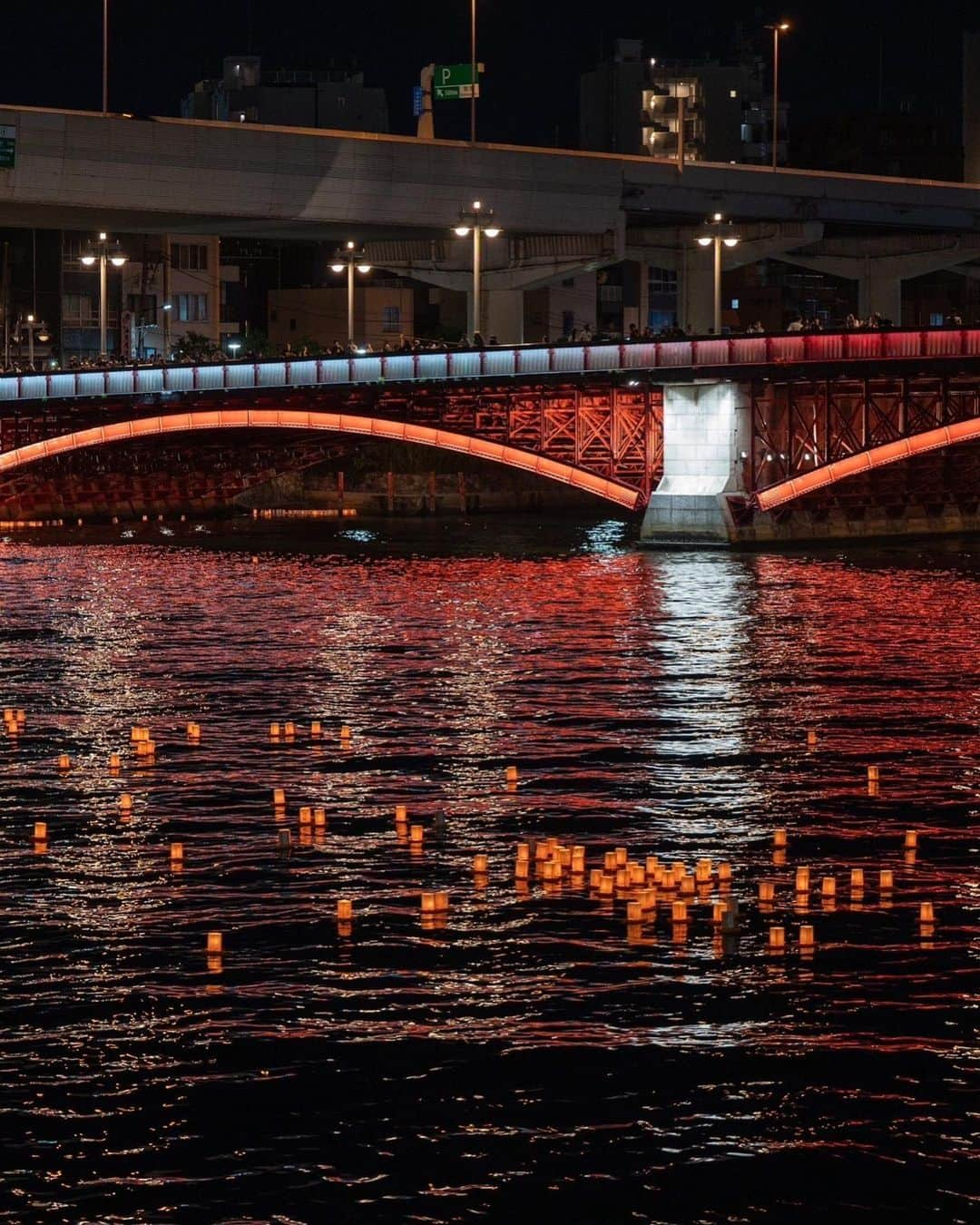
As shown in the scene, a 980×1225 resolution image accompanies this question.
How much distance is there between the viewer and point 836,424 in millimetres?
99750

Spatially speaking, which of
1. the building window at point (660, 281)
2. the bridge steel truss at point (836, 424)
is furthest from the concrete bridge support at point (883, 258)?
the bridge steel truss at point (836, 424)

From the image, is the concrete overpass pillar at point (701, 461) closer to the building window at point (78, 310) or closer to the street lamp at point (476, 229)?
the street lamp at point (476, 229)

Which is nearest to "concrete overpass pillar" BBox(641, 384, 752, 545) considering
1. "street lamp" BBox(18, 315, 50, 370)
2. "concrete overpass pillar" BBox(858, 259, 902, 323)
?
"concrete overpass pillar" BBox(858, 259, 902, 323)

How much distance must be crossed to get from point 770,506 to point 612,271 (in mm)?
91919

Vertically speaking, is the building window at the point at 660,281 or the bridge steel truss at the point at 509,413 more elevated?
the building window at the point at 660,281

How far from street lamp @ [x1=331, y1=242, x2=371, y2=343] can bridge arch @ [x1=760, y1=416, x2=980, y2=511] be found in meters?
22.9

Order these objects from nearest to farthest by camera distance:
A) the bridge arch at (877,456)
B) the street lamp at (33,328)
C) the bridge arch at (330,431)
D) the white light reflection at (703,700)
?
the white light reflection at (703,700) < the bridge arch at (877,456) < the bridge arch at (330,431) < the street lamp at (33,328)

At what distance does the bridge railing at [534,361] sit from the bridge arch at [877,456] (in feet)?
12.9

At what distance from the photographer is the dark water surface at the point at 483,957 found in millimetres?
19812

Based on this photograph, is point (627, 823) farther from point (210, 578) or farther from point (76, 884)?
point (210, 578)

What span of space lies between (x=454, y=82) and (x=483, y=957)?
10292 centimetres

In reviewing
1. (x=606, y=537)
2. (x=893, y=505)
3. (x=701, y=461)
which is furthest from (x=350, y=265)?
(x=893, y=505)

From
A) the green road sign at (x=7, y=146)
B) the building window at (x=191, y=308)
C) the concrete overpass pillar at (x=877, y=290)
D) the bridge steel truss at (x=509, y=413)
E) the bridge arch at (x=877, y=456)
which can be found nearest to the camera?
the bridge arch at (x=877, y=456)

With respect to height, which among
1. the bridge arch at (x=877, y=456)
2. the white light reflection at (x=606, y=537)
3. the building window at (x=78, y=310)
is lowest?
the white light reflection at (x=606, y=537)
